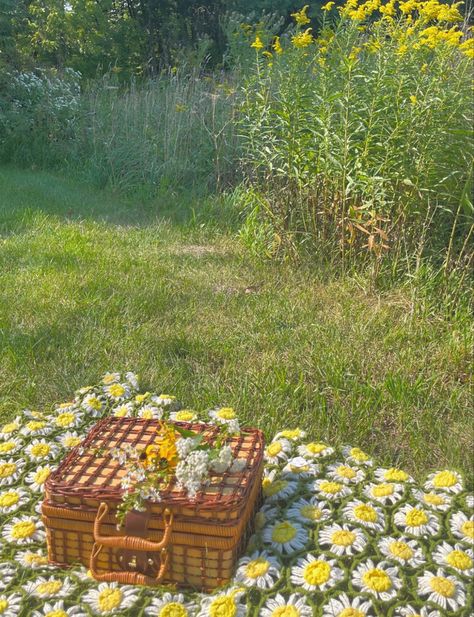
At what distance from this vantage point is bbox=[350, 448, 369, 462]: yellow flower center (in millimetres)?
2494

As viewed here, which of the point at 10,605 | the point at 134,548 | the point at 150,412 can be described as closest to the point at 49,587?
the point at 10,605

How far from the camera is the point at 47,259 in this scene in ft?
15.6

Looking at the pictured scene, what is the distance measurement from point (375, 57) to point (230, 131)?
261cm

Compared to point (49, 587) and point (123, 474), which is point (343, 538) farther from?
point (49, 587)

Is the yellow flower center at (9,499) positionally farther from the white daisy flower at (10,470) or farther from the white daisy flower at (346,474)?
the white daisy flower at (346,474)

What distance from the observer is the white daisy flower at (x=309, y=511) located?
2.16 m

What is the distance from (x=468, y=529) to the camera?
208 cm

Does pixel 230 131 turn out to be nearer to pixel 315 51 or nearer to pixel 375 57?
pixel 315 51

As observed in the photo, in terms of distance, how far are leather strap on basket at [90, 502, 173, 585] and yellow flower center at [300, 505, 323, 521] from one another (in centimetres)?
47

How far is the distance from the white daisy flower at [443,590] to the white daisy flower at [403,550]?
0.06 metres

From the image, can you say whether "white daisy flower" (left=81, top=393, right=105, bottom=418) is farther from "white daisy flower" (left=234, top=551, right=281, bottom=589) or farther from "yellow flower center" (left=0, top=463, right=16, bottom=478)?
"white daisy flower" (left=234, top=551, right=281, bottom=589)

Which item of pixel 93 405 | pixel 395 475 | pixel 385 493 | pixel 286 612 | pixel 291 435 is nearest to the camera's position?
pixel 286 612

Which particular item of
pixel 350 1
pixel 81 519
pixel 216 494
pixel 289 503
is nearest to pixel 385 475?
pixel 289 503

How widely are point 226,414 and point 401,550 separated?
0.99 meters
